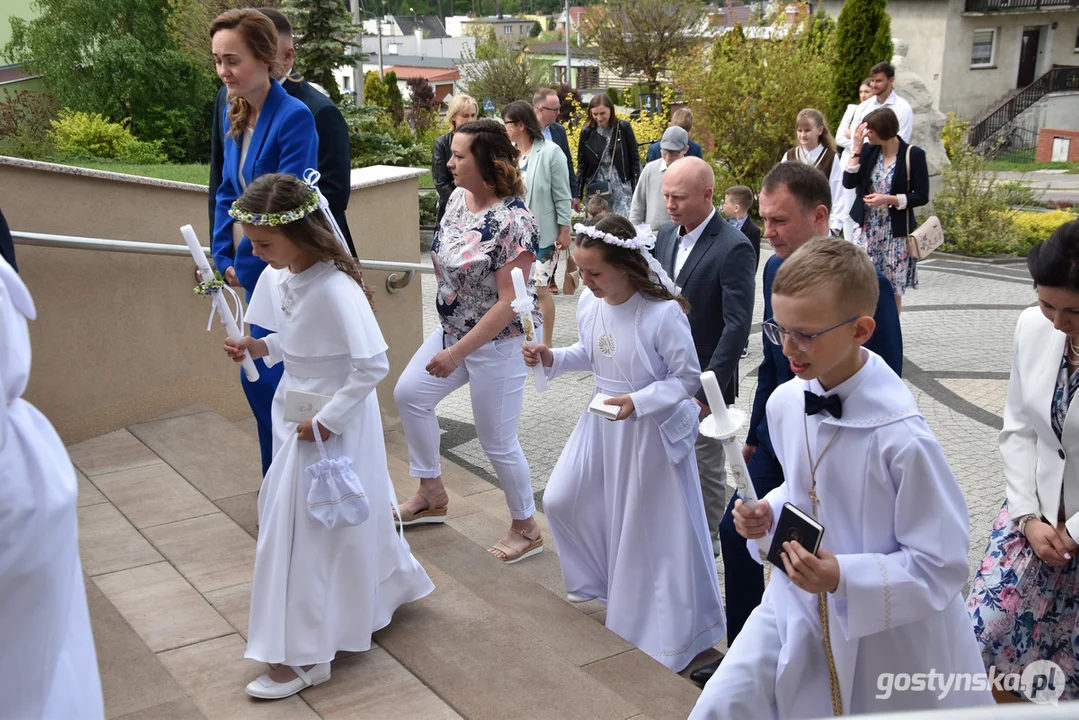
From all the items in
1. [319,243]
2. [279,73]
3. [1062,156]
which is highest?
[279,73]

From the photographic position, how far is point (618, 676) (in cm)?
405

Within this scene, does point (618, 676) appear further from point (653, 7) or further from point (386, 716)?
point (653, 7)

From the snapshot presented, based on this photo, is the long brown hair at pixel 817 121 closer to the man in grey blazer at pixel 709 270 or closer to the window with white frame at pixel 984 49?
the man in grey blazer at pixel 709 270

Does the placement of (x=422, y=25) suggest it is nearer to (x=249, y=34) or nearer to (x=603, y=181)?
(x=603, y=181)

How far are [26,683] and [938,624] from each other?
7.50 ft

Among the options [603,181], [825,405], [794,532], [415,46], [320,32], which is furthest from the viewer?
[415,46]

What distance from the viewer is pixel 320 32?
63.2 feet

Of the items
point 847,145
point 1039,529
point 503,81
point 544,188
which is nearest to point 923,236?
point 544,188

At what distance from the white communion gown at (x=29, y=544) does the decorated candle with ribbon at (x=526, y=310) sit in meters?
2.19

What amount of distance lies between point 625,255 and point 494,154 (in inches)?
36.2

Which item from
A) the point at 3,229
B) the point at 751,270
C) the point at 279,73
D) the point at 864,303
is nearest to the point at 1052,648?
the point at 864,303

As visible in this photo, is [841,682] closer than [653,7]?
Yes

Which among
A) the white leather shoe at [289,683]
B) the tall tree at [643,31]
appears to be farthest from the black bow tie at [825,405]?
the tall tree at [643,31]

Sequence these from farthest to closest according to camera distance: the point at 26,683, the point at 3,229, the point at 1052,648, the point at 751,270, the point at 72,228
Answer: the point at 72,228 < the point at 751,270 < the point at 3,229 < the point at 1052,648 < the point at 26,683
